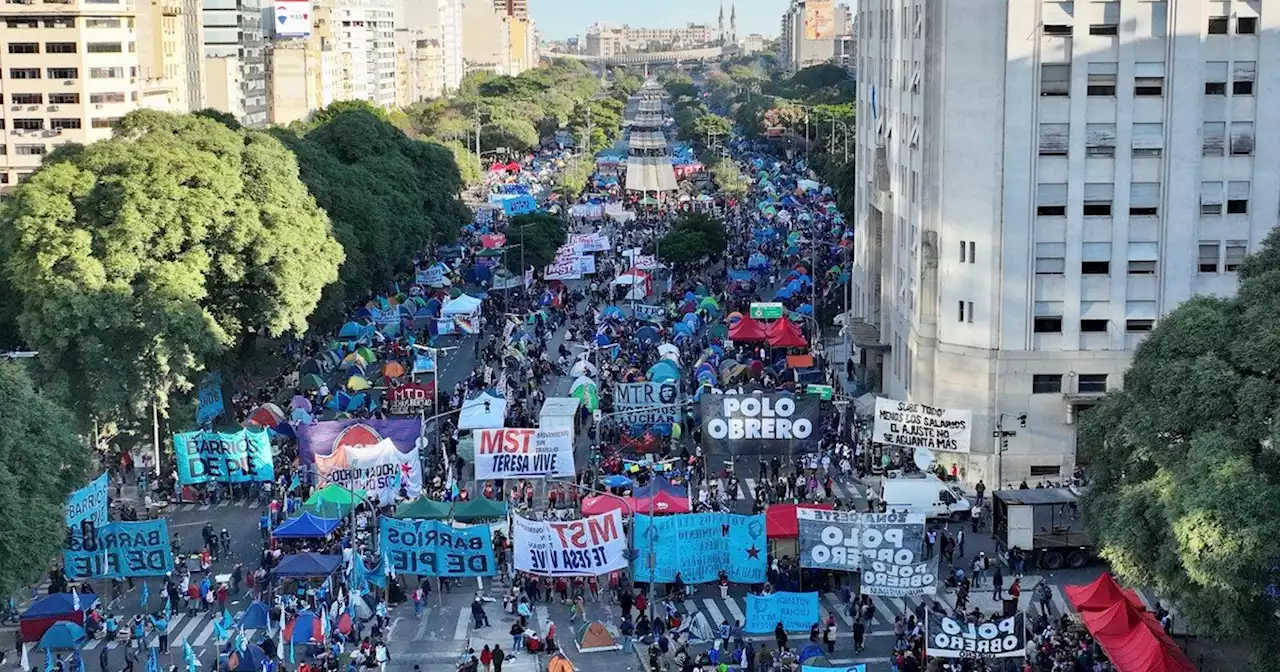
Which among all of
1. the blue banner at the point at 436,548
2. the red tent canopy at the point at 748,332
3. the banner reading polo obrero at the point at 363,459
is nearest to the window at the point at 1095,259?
the red tent canopy at the point at 748,332

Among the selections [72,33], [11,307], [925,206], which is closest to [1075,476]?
[925,206]

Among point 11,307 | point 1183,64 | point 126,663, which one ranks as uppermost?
point 1183,64

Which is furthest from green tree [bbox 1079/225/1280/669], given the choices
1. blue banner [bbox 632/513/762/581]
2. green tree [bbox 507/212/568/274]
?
green tree [bbox 507/212/568/274]

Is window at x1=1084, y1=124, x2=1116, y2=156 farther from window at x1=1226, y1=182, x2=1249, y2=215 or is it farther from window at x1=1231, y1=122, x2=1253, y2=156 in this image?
window at x1=1226, y1=182, x2=1249, y2=215

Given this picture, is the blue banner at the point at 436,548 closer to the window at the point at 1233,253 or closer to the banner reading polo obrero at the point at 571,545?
the banner reading polo obrero at the point at 571,545

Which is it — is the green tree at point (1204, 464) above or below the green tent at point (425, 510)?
above

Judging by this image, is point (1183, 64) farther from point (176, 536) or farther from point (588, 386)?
point (176, 536)

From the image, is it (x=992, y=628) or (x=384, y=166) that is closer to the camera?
(x=992, y=628)
